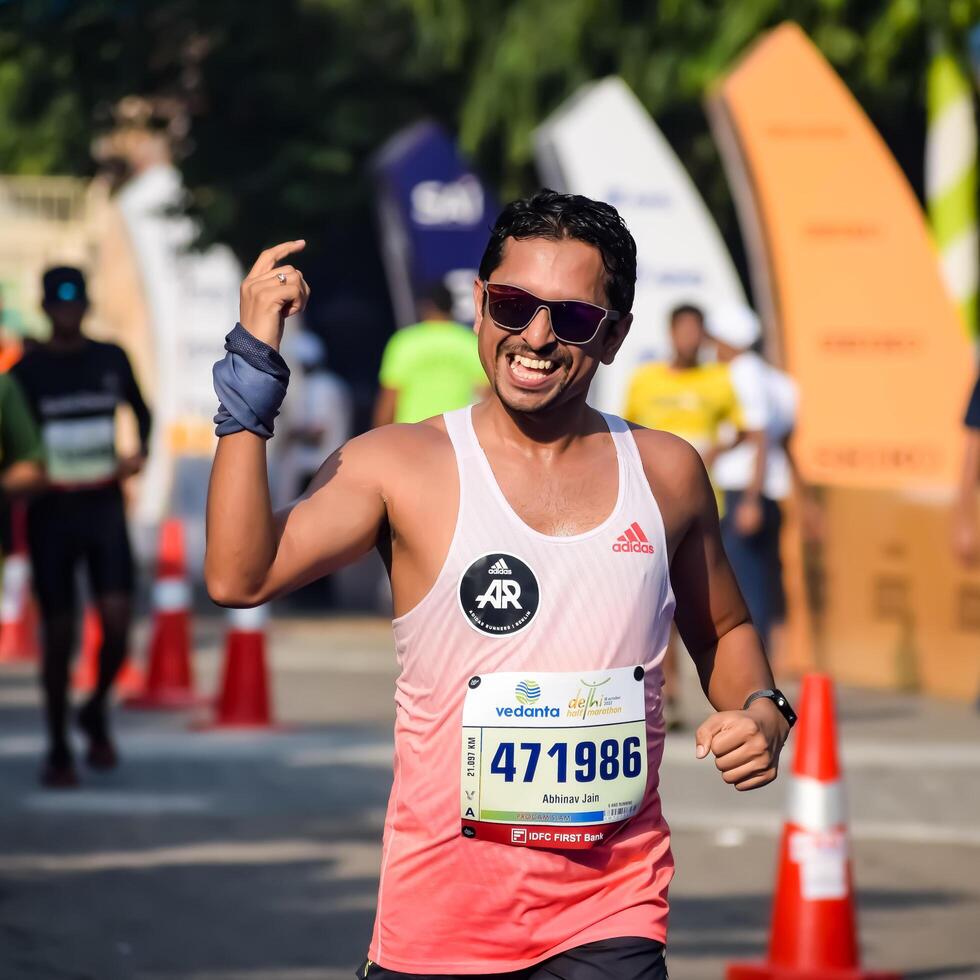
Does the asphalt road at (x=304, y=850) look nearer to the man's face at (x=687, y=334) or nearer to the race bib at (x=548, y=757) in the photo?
the man's face at (x=687, y=334)

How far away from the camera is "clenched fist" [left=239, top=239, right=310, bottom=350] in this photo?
3643 millimetres

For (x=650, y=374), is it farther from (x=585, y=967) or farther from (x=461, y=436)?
(x=585, y=967)

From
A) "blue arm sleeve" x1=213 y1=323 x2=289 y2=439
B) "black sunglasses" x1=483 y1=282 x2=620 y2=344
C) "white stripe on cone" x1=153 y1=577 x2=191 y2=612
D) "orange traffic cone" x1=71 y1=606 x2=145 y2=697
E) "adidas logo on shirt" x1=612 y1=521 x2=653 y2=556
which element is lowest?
"orange traffic cone" x1=71 y1=606 x2=145 y2=697

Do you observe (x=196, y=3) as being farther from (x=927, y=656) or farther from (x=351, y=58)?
(x=927, y=656)

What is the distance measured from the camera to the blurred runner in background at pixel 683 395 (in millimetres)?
11312

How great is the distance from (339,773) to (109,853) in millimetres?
1892

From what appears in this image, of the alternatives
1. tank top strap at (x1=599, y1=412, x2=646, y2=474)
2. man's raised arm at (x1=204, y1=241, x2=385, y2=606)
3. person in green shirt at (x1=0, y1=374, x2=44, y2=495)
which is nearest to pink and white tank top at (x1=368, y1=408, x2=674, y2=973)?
tank top strap at (x1=599, y1=412, x2=646, y2=474)

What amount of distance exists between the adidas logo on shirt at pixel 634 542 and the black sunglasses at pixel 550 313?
1.01 feet

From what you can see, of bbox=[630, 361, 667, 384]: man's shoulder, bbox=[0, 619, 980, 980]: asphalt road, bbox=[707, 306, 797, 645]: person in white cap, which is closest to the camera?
bbox=[0, 619, 980, 980]: asphalt road

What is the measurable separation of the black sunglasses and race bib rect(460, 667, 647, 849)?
536 millimetres

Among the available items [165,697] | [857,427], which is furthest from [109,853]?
[857,427]

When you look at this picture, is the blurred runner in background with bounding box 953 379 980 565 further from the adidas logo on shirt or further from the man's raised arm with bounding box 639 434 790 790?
the adidas logo on shirt

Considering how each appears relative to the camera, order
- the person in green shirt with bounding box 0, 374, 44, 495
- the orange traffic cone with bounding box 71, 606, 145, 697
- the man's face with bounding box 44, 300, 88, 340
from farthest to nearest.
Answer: the orange traffic cone with bounding box 71, 606, 145, 697
the man's face with bounding box 44, 300, 88, 340
the person in green shirt with bounding box 0, 374, 44, 495

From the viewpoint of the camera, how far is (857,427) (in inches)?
611
